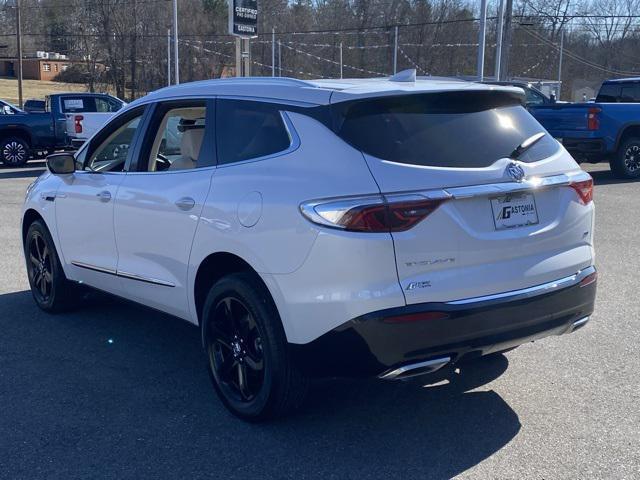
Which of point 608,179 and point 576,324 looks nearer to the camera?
point 576,324

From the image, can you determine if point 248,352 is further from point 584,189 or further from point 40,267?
point 40,267

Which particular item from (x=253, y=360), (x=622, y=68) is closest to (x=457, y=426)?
(x=253, y=360)

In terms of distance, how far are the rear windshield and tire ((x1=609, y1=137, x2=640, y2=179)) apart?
12571mm

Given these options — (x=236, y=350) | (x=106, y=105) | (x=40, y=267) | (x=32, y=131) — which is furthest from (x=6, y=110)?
(x=236, y=350)

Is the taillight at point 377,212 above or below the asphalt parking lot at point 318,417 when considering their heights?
above

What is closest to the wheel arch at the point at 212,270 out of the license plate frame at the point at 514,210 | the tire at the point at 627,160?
the license plate frame at the point at 514,210

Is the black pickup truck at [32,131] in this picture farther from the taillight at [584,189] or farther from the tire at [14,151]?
the taillight at [584,189]

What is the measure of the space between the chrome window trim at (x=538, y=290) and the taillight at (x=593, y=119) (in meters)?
11.7

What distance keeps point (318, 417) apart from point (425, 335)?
1.04 m

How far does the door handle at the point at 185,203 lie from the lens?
4633 mm

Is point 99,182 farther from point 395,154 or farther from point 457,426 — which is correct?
point 457,426

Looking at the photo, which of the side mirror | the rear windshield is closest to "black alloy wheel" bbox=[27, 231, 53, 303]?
the side mirror

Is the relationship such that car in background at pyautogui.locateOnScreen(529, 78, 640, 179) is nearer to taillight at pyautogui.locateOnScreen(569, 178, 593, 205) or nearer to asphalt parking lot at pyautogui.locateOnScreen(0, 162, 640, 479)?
asphalt parking lot at pyautogui.locateOnScreen(0, 162, 640, 479)

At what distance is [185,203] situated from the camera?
185 inches
